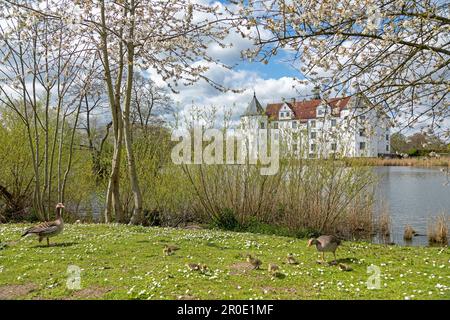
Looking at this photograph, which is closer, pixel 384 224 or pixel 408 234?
pixel 408 234

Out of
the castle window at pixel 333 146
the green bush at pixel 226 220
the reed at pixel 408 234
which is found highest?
the castle window at pixel 333 146

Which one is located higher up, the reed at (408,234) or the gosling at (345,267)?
the gosling at (345,267)

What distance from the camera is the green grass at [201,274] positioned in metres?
4.93

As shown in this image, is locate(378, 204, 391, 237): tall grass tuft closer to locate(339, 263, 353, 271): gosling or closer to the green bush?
the green bush

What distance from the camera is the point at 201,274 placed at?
5.70 metres

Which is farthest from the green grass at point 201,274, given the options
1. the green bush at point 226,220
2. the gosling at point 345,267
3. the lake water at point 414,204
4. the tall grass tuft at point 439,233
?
the lake water at point 414,204

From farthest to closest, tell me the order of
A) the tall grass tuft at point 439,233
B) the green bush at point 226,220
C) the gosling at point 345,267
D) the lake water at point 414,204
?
1. the lake water at point 414,204
2. the green bush at point 226,220
3. the tall grass tuft at point 439,233
4. the gosling at point 345,267

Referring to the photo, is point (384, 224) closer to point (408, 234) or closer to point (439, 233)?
point (408, 234)

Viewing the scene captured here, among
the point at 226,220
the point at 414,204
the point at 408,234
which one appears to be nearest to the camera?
the point at 408,234

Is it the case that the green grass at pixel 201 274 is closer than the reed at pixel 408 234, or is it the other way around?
the green grass at pixel 201 274

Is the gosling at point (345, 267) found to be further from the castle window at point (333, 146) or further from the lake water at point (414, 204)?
the castle window at point (333, 146)

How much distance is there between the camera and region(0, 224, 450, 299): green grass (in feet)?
16.2

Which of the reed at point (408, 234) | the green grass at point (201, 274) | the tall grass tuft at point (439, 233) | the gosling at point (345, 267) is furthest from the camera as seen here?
the reed at point (408, 234)

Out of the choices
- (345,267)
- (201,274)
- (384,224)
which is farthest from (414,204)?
(201,274)
